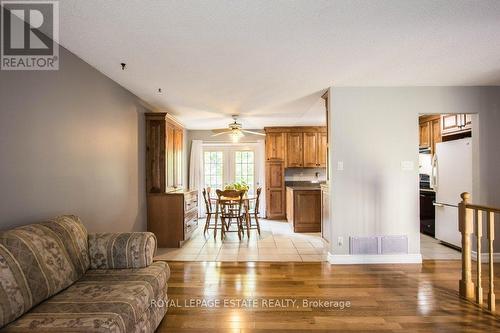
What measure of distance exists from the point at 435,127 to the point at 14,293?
6.04 metres

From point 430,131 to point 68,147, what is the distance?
5.81 m

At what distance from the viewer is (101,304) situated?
1546 mm

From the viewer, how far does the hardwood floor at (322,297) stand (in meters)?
2.09

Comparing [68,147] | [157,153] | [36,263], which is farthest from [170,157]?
[36,263]

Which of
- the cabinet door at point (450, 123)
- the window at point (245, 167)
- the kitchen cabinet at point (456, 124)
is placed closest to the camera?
the kitchen cabinet at point (456, 124)

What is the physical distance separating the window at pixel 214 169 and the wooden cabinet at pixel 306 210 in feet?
8.49

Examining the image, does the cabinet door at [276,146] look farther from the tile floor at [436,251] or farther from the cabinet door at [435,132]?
the tile floor at [436,251]

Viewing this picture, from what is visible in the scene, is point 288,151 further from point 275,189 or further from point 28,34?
point 28,34

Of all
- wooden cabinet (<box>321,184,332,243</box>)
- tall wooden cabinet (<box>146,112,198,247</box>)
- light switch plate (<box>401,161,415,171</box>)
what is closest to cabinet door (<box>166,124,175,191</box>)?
tall wooden cabinet (<box>146,112,198,247</box>)

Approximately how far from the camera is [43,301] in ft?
5.25

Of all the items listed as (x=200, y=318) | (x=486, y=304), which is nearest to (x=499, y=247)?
(x=486, y=304)

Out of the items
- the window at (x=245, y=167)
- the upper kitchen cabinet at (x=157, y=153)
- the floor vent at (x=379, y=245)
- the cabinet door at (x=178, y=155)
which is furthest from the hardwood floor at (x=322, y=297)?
the window at (x=245, y=167)

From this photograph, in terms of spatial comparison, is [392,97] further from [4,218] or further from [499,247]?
[4,218]

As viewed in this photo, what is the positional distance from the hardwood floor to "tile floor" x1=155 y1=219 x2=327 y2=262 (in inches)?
11.2
